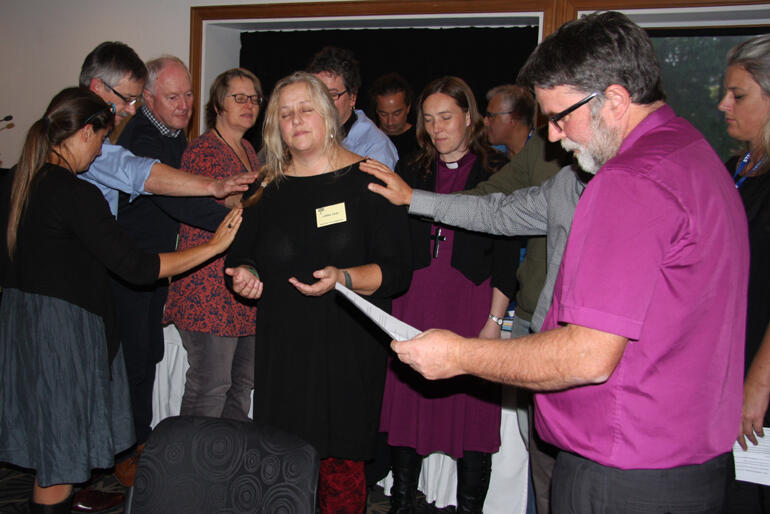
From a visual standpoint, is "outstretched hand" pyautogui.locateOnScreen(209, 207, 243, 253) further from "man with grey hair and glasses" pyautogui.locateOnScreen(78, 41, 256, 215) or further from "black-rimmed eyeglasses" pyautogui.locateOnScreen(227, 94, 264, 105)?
"black-rimmed eyeglasses" pyautogui.locateOnScreen(227, 94, 264, 105)

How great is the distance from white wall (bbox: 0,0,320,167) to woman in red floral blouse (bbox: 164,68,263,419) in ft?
8.18

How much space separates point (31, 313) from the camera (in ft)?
6.67

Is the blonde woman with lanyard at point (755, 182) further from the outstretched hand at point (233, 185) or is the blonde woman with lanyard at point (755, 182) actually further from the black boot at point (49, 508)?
the black boot at point (49, 508)

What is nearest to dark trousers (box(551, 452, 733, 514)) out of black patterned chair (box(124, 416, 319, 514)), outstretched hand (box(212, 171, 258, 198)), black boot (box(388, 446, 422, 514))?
black patterned chair (box(124, 416, 319, 514))

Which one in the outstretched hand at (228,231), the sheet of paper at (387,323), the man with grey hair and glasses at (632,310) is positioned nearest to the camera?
the man with grey hair and glasses at (632,310)

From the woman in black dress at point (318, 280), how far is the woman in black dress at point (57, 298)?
1.59 feet

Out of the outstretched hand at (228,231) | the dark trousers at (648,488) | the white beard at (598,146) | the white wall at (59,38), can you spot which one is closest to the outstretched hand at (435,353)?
the dark trousers at (648,488)

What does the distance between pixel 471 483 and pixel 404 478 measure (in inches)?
11.6

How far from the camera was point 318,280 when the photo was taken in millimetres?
2043

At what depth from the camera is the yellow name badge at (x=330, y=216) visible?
2.10 m

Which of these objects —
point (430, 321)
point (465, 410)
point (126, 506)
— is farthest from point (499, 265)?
point (126, 506)

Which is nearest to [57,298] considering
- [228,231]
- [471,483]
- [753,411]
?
[228,231]

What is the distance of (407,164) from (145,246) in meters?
1.28

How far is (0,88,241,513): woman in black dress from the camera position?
2.00 m
